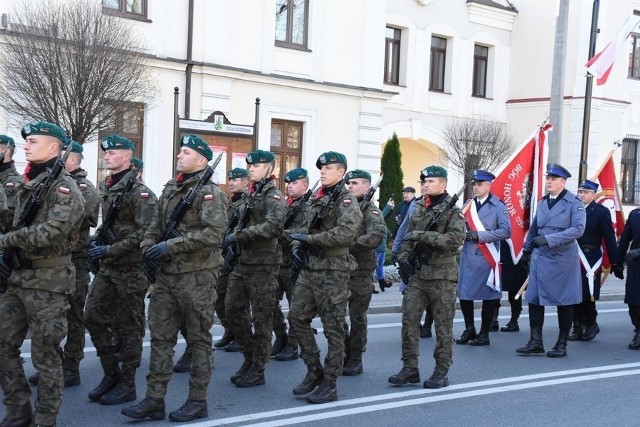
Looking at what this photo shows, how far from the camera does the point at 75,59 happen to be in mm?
14555

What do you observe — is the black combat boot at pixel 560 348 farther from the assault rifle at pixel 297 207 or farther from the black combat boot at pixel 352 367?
→ the assault rifle at pixel 297 207

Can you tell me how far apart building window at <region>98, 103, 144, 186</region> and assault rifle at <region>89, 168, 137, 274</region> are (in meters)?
8.03

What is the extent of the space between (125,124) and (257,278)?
372 inches

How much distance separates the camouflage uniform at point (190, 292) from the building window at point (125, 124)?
8.83m

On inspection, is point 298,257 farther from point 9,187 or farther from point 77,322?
point 9,187

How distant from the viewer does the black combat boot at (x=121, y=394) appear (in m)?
7.14

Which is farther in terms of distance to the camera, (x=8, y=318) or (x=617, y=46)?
(x=617, y=46)

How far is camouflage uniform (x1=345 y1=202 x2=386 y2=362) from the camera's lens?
8816mm

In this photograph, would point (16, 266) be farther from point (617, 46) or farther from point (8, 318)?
point (617, 46)

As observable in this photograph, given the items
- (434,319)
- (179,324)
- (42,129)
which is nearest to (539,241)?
(434,319)

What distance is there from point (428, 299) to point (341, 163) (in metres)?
1.52

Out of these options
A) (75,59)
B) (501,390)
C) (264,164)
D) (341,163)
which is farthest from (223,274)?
(75,59)

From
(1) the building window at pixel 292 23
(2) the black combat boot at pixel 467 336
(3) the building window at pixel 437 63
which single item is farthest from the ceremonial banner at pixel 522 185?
(3) the building window at pixel 437 63

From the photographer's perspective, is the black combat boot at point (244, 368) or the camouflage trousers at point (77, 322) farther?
the black combat boot at point (244, 368)
